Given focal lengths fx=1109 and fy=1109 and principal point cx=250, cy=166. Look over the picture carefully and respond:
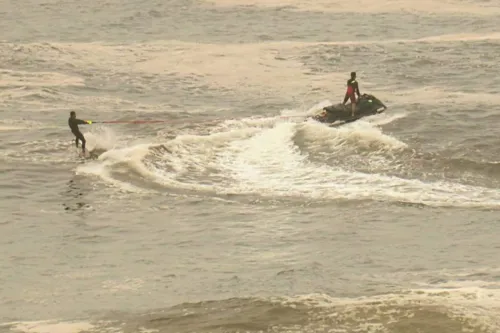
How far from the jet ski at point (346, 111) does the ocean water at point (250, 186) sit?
12.0 inches

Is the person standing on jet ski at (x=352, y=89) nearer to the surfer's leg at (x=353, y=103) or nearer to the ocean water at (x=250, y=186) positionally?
the surfer's leg at (x=353, y=103)

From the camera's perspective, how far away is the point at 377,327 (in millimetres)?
15266

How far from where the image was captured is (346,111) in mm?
30656

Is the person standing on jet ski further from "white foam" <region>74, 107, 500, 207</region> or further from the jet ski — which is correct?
"white foam" <region>74, 107, 500, 207</region>

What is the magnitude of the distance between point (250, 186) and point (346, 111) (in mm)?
7082

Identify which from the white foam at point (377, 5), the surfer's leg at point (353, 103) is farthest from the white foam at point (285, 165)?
the white foam at point (377, 5)

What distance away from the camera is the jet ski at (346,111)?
3064 centimetres

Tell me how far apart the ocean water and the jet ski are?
304 mm

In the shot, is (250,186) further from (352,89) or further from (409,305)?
(409,305)

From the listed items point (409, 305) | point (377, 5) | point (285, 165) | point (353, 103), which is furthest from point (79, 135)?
point (377, 5)

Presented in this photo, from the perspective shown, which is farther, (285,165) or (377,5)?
(377,5)

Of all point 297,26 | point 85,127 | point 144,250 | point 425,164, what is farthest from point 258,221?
point 297,26

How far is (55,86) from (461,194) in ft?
65.3

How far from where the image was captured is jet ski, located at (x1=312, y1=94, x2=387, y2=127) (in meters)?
30.6
